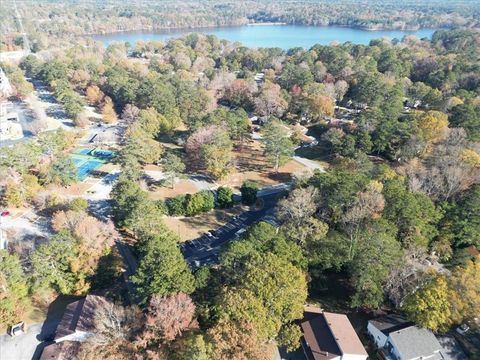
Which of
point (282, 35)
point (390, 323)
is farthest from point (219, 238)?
point (282, 35)

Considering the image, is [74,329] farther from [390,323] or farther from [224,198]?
[390,323]

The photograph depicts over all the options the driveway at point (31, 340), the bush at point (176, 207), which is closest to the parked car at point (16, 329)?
the driveway at point (31, 340)

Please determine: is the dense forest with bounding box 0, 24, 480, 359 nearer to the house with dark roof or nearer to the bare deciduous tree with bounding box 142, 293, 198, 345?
the bare deciduous tree with bounding box 142, 293, 198, 345

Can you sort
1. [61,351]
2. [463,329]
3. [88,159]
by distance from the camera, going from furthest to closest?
[88,159] → [463,329] → [61,351]

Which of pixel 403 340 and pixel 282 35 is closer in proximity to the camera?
pixel 403 340

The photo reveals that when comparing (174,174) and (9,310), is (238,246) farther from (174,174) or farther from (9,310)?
(174,174)

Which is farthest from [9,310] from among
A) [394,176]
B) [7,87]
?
[7,87]
